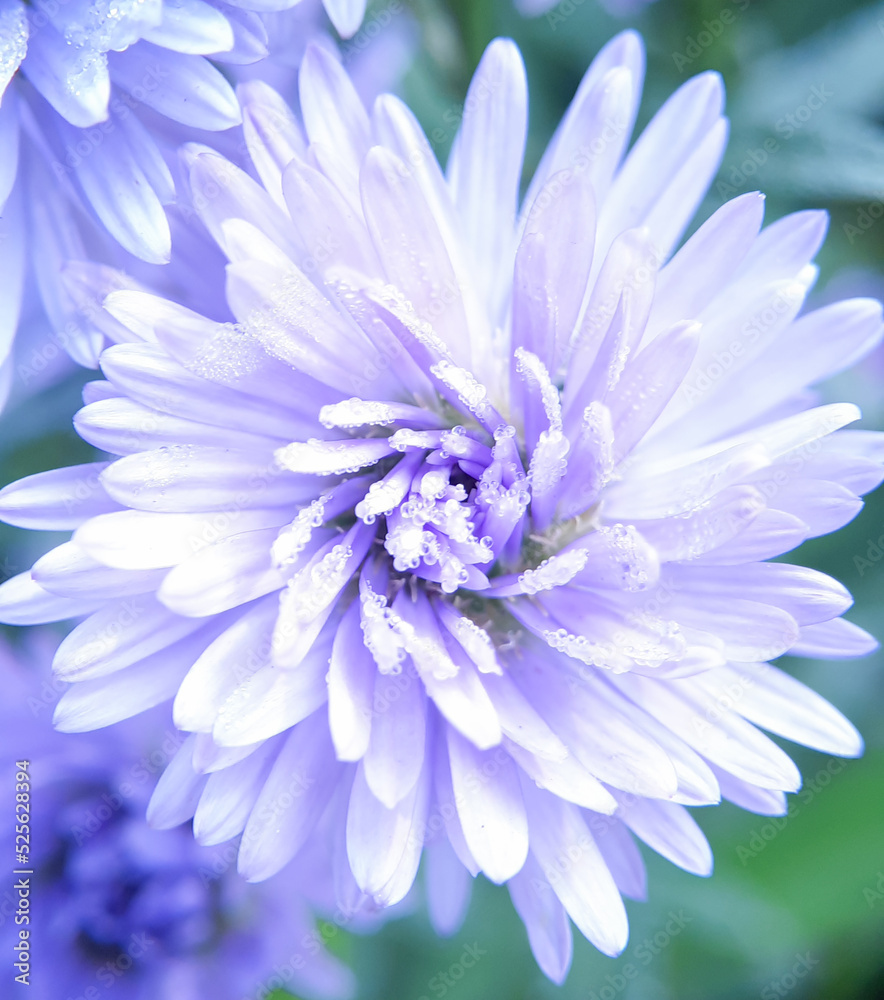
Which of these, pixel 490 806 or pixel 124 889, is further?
pixel 124 889

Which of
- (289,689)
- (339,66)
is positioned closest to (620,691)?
(289,689)

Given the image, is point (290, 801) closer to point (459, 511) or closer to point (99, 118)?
point (459, 511)

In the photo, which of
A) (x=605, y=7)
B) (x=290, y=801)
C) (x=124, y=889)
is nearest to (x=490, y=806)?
(x=290, y=801)

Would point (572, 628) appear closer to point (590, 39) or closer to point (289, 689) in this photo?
point (289, 689)

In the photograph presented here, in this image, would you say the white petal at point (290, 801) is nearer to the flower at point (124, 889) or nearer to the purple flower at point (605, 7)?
the flower at point (124, 889)

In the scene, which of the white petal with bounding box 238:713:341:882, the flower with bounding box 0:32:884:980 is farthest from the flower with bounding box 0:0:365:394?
the white petal with bounding box 238:713:341:882

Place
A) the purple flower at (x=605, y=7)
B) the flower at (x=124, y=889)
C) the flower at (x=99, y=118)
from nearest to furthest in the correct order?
1. the flower at (x=99, y=118)
2. the flower at (x=124, y=889)
3. the purple flower at (x=605, y=7)

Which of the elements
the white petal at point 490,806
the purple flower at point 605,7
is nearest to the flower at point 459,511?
the white petal at point 490,806
